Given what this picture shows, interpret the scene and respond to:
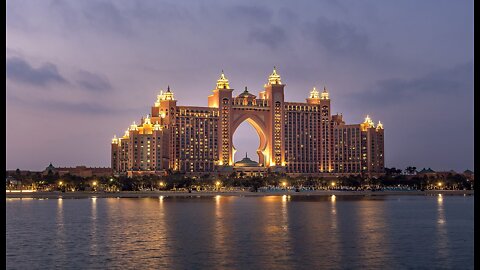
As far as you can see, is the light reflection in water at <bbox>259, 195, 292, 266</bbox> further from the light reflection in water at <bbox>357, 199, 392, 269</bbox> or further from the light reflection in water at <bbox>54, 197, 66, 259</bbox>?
the light reflection in water at <bbox>54, 197, 66, 259</bbox>

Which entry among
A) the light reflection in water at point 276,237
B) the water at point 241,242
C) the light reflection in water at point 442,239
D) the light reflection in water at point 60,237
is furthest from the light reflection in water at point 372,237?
the light reflection in water at point 60,237

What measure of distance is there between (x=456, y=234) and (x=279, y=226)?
16395mm

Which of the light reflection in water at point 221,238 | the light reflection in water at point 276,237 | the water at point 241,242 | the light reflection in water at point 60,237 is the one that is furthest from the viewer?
the light reflection in water at point 60,237

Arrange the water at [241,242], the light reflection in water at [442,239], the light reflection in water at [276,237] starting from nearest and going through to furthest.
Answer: the water at [241,242]
the light reflection in water at [276,237]
the light reflection in water at [442,239]

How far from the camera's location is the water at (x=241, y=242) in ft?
127

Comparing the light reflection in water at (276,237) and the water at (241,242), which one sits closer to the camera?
the water at (241,242)

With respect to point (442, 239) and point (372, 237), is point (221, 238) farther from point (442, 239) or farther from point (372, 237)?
point (442, 239)

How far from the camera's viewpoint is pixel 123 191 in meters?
175

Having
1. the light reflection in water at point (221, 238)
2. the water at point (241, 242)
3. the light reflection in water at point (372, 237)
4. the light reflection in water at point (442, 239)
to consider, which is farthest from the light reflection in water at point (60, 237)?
the light reflection in water at point (442, 239)

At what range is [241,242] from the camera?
50.8 meters

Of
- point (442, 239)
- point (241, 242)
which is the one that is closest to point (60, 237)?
point (241, 242)

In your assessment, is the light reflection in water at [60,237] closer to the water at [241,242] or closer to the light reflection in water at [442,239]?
the water at [241,242]

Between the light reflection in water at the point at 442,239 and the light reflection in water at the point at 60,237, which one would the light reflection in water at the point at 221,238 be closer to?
the light reflection in water at the point at 60,237
